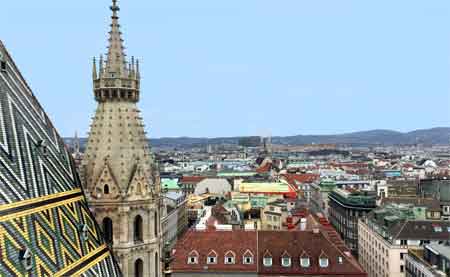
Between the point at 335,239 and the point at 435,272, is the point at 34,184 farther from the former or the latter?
the point at 335,239

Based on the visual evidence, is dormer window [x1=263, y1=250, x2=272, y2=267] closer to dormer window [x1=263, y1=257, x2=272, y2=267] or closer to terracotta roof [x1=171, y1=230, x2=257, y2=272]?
dormer window [x1=263, y1=257, x2=272, y2=267]

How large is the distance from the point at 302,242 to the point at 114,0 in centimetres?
3642

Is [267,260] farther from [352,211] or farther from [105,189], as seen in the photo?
[352,211]

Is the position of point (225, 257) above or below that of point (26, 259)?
below

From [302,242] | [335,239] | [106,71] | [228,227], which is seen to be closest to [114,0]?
[106,71]

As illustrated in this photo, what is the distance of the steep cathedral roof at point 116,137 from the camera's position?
87.4 ft

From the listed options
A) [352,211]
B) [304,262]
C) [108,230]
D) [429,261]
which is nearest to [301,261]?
[304,262]

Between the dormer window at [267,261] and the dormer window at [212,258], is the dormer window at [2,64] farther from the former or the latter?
the dormer window at [267,261]

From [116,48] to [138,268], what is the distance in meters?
12.8

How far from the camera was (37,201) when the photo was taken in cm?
2084

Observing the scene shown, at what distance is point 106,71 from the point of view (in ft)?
90.2

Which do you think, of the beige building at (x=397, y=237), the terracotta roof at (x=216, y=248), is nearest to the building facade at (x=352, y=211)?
the beige building at (x=397, y=237)

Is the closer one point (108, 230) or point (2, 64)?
point (2, 64)

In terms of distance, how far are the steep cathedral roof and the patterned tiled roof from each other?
1453 mm
